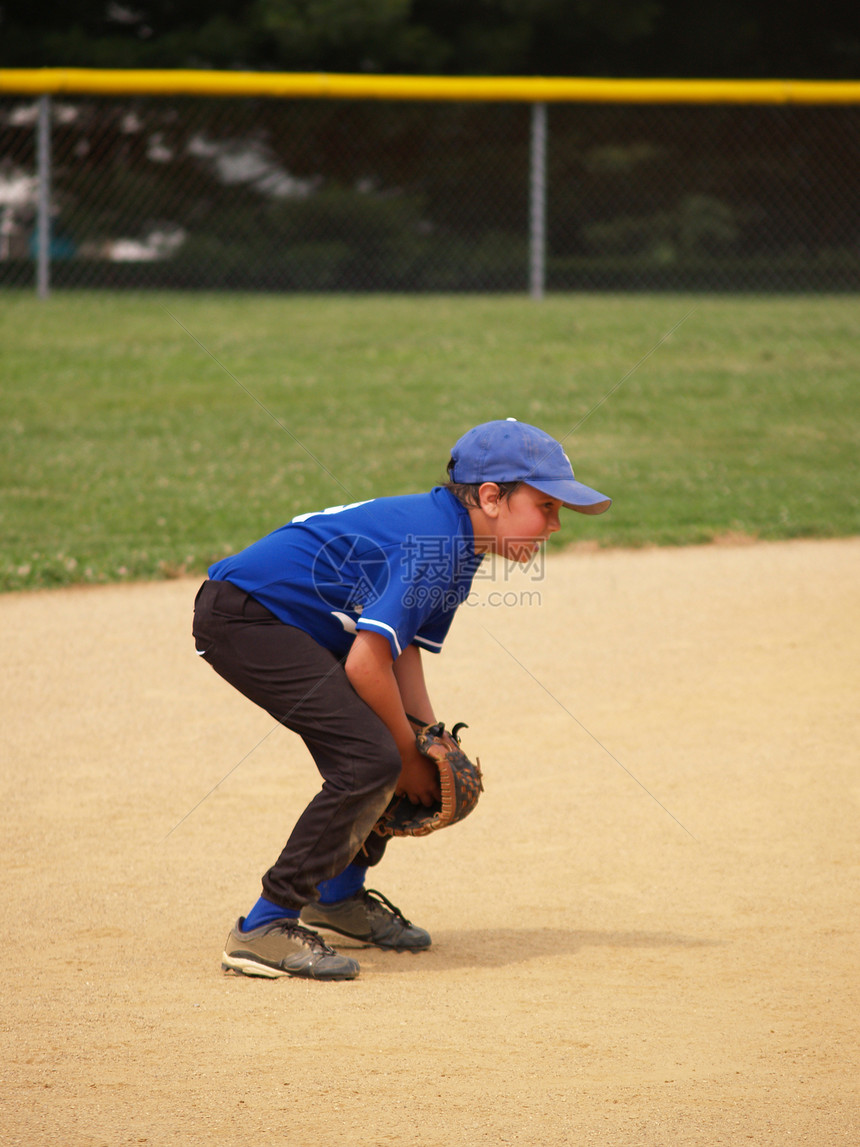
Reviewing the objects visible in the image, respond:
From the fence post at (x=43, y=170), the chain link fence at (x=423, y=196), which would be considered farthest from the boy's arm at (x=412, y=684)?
the chain link fence at (x=423, y=196)

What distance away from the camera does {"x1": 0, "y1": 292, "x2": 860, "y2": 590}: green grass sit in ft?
26.3

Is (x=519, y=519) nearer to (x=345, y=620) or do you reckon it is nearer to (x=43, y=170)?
(x=345, y=620)

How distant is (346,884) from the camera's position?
10.5 feet

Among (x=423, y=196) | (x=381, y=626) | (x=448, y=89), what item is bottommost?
(x=381, y=626)

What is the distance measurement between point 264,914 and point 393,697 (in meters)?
0.63

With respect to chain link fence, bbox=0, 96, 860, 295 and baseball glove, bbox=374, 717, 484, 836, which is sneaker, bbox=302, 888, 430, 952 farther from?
chain link fence, bbox=0, 96, 860, 295

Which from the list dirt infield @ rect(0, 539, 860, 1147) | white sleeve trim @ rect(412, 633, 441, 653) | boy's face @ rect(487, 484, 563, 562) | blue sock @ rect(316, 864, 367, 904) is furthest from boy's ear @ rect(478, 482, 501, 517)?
dirt infield @ rect(0, 539, 860, 1147)

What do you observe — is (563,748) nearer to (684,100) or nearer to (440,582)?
(440,582)

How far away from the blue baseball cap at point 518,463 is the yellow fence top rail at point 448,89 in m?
9.69

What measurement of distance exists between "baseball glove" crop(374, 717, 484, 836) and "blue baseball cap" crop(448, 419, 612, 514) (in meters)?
0.64

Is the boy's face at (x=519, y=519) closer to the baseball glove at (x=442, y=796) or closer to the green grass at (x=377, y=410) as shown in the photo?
the baseball glove at (x=442, y=796)

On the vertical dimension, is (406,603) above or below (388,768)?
above

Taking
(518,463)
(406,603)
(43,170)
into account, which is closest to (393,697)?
(406,603)

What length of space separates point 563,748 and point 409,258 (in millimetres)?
10335
